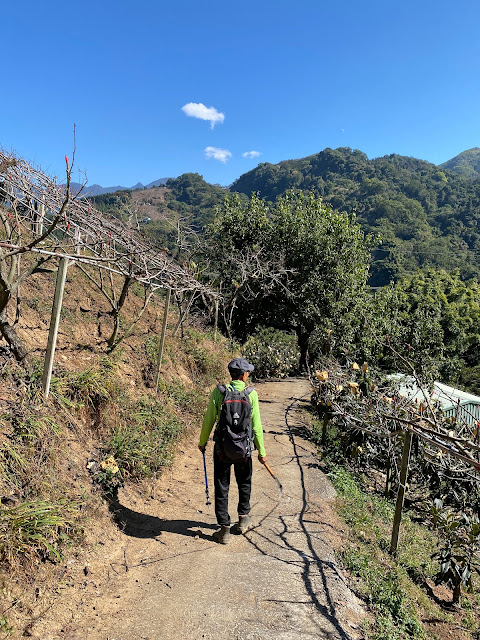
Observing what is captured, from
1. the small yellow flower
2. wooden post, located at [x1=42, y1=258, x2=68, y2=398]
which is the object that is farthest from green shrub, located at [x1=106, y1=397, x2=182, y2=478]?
wooden post, located at [x1=42, y1=258, x2=68, y2=398]

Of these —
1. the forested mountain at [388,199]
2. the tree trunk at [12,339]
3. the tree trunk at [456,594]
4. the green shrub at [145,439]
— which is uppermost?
the forested mountain at [388,199]

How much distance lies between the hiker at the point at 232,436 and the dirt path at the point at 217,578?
1.22 ft

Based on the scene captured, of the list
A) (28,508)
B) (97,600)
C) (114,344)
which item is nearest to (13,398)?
(28,508)

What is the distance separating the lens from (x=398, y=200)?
86.0 meters

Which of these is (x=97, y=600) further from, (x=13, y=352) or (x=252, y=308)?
(x=252, y=308)

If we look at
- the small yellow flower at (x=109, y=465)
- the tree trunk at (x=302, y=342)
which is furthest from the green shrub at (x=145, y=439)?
the tree trunk at (x=302, y=342)

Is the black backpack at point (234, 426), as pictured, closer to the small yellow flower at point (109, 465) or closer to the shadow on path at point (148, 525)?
the shadow on path at point (148, 525)

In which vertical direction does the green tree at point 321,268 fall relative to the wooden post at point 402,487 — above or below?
above

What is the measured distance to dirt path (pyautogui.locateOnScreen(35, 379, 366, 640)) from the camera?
8.52 ft

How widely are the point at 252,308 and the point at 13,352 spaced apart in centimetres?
1043

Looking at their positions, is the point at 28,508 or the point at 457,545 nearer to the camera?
the point at 28,508

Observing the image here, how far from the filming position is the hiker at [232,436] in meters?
3.45

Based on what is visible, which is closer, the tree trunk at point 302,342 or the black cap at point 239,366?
the black cap at point 239,366

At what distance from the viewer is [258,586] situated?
304 centimetres
